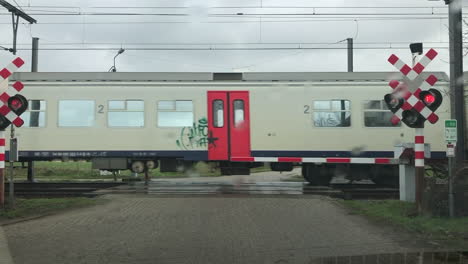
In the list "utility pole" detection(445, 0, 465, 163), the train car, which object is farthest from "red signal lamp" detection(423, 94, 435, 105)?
the train car

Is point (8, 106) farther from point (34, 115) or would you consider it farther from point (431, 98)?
point (431, 98)

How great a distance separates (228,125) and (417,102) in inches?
280

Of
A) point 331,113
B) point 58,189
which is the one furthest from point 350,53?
point 58,189

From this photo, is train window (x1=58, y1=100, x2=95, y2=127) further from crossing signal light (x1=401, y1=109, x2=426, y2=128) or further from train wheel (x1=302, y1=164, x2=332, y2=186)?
crossing signal light (x1=401, y1=109, x2=426, y2=128)

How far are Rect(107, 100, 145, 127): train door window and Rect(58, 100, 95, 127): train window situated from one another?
0.63 meters

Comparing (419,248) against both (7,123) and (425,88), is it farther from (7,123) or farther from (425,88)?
(7,123)

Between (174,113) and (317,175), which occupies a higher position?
(174,113)

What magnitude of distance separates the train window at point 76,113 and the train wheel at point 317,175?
732 cm

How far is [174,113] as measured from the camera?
1574 centimetres

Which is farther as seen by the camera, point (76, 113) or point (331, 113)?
point (76, 113)

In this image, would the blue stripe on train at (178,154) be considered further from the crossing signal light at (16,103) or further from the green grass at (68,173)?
the crossing signal light at (16,103)

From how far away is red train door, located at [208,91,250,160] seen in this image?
616 inches

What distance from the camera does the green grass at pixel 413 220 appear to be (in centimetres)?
800

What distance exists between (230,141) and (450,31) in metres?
7.16
